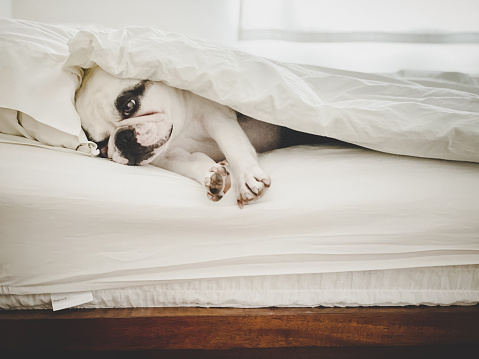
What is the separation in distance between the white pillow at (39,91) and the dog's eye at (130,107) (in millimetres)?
106

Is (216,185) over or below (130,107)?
below

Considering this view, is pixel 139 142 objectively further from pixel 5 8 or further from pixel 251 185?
pixel 5 8

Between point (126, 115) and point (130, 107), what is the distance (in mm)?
24

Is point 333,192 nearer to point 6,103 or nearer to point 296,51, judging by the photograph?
point 6,103

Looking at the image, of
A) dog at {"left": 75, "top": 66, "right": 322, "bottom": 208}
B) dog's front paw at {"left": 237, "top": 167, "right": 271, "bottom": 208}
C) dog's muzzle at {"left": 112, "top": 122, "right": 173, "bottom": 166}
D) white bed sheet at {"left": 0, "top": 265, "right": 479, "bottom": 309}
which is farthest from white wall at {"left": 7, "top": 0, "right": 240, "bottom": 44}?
white bed sheet at {"left": 0, "top": 265, "right": 479, "bottom": 309}

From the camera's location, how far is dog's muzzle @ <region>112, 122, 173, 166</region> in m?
0.97

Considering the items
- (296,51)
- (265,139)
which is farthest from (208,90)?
(296,51)

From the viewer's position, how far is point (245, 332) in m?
0.81

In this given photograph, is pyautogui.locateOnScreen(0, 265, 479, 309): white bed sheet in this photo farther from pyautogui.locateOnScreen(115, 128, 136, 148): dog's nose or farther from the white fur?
pyautogui.locateOnScreen(115, 128, 136, 148): dog's nose

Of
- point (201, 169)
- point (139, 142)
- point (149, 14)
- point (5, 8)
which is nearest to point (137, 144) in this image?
point (139, 142)

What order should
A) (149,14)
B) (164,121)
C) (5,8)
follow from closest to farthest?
(164,121) < (5,8) < (149,14)

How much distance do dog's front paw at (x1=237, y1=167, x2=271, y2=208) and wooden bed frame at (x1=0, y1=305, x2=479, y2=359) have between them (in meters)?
0.22

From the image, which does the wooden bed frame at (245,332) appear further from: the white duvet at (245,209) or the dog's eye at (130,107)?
the dog's eye at (130,107)

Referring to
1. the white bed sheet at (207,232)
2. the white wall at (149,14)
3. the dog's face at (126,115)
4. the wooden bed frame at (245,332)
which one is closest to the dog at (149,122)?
the dog's face at (126,115)
